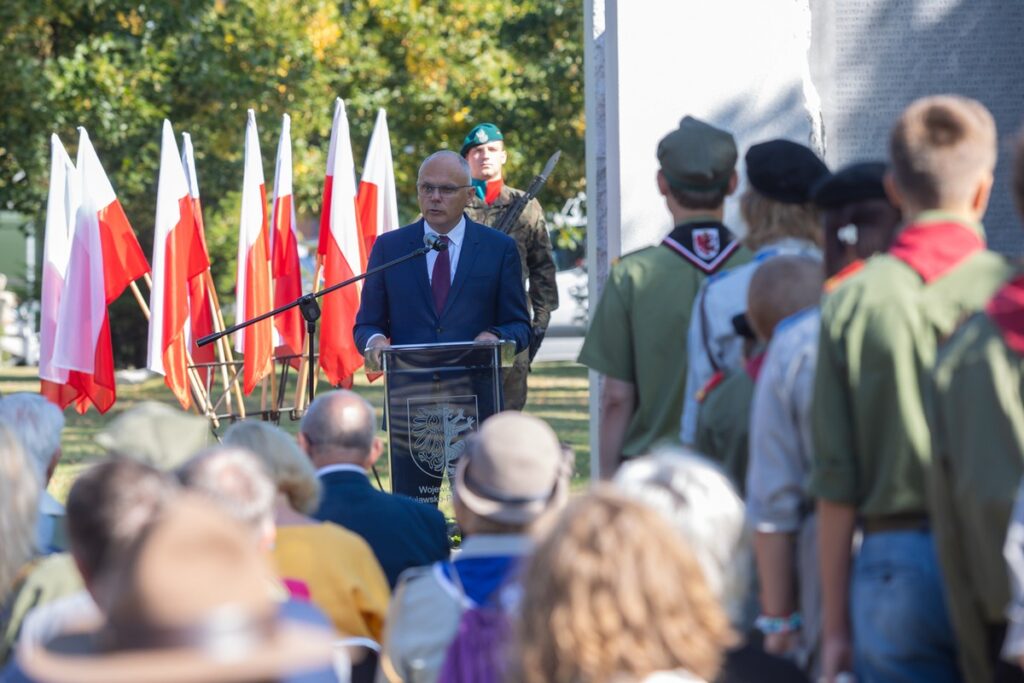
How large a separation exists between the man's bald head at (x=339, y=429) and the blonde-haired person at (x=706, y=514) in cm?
138

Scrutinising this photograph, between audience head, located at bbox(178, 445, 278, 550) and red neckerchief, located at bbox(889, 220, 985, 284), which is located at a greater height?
red neckerchief, located at bbox(889, 220, 985, 284)

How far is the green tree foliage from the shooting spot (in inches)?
784

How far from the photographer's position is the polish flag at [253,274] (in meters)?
13.7

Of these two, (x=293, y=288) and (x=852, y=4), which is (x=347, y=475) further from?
(x=293, y=288)

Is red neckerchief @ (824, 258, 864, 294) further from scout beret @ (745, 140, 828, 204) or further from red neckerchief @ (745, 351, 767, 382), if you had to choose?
scout beret @ (745, 140, 828, 204)

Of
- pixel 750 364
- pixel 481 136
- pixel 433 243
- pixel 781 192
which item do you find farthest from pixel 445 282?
pixel 750 364

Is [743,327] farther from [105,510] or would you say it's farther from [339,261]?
[339,261]

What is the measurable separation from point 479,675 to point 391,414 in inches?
155

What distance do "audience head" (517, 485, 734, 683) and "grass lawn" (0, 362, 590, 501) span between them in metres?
7.53

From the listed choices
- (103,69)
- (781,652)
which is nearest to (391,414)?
(781,652)

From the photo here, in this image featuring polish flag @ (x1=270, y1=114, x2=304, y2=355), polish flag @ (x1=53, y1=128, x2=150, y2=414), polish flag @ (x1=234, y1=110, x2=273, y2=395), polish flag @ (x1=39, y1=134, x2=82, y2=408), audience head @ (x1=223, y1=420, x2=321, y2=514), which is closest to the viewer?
audience head @ (x1=223, y1=420, x2=321, y2=514)

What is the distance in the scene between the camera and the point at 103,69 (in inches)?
772

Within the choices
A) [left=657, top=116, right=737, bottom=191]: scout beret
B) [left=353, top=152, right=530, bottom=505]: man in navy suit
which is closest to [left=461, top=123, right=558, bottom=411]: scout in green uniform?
[left=353, top=152, right=530, bottom=505]: man in navy suit

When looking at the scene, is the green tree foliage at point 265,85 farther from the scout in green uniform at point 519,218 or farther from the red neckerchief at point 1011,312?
the red neckerchief at point 1011,312
